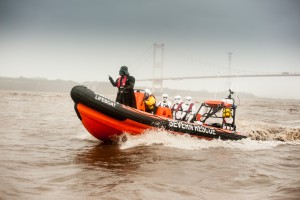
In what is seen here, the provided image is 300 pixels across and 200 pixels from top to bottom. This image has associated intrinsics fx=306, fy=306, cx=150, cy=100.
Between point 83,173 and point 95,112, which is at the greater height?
point 95,112

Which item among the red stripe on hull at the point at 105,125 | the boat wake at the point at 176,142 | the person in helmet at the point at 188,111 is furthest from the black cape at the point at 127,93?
the person in helmet at the point at 188,111

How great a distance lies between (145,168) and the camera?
4.83m

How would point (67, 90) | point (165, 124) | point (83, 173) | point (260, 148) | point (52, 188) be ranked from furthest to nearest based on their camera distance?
point (67, 90) < point (260, 148) < point (165, 124) < point (83, 173) < point (52, 188)

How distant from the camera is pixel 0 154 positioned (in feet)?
17.0

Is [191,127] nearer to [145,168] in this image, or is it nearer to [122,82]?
[122,82]

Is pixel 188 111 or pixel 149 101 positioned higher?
pixel 149 101

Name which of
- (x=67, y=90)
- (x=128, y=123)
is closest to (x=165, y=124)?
(x=128, y=123)

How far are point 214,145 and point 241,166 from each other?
189 centimetres

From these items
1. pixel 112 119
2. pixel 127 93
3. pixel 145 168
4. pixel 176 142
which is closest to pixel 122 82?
pixel 127 93

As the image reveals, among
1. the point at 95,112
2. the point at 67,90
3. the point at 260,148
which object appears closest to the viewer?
the point at 95,112

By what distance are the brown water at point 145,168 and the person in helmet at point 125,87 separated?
2.86 ft

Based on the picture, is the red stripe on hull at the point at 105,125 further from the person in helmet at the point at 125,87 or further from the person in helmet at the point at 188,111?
the person in helmet at the point at 188,111

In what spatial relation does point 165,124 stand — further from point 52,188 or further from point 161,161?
point 52,188

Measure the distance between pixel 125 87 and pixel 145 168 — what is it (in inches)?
92.5
